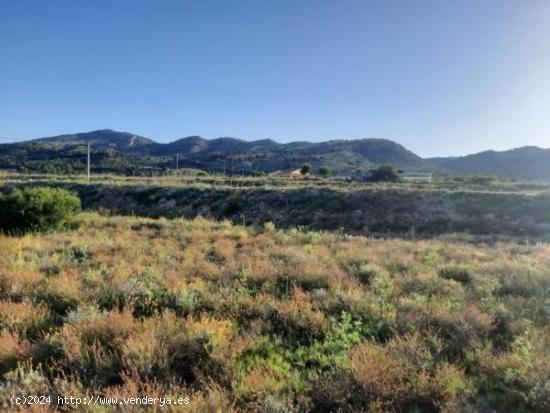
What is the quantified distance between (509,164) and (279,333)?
582 feet

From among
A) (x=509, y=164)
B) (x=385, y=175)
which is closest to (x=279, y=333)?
(x=385, y=175)

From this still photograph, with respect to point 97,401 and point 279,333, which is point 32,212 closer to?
point 279,333

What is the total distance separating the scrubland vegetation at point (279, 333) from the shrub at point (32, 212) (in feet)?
27.1

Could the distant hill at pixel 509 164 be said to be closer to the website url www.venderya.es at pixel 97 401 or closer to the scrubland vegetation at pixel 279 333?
the scrubland vegetation at pixel 279 333

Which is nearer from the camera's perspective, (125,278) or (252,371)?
(252,371)

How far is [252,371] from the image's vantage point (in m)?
4.89

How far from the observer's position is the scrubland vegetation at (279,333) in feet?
15.1

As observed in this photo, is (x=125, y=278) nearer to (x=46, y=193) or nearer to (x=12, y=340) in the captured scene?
(x=12, y=340)

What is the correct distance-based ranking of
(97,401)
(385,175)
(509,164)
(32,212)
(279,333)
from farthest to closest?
1. (509,164)
2. (385,175)
3. (32,212)
4. (279,333)
5. (97,401)

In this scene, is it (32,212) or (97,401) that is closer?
(97,401)

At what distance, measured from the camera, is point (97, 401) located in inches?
170

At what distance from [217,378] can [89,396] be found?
1.29 m

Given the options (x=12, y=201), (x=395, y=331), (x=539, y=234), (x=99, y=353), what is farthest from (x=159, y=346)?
(x=539, y=234)

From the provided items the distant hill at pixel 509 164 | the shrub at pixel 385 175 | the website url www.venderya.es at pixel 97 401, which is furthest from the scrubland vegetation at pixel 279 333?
the distant hill at pixel 509 164
